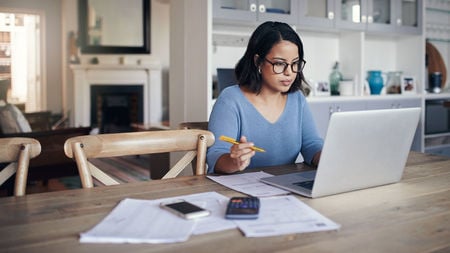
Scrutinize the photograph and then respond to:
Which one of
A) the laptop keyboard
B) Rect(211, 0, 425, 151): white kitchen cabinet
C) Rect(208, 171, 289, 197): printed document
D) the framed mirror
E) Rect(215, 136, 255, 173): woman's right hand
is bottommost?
Rect(208, 171, 289, 197): printed document

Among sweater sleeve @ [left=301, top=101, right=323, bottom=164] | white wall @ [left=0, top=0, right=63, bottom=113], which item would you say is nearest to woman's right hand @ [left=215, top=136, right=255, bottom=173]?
sweater sleeve @ [left=301, top=101, right=323, bottom=164]

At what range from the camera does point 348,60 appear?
421cm

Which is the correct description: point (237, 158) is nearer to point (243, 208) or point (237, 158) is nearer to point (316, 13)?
point (243, 208)

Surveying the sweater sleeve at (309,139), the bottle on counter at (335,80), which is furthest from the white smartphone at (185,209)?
the bottle on counter at (335,80)

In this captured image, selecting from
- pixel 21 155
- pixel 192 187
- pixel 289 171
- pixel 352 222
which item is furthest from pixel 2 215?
pixel 289 171

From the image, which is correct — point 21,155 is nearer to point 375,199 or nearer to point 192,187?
point 192,187

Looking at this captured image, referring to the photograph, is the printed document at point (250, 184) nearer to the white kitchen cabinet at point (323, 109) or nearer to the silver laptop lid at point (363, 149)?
the silver laptop lid at point (363, 149)

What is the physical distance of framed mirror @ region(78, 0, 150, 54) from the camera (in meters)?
7.28

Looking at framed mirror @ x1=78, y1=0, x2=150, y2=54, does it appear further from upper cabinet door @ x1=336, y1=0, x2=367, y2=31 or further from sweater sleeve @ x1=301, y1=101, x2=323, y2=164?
sweater sleeve @ x1=301, y1=101, x2=323, y2=164

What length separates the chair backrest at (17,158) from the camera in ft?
4.02

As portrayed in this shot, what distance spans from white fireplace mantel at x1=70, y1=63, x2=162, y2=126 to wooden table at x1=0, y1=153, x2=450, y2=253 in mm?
6404

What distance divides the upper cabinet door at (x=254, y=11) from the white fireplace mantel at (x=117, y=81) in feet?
14.5

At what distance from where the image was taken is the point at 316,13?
3758 millimetres

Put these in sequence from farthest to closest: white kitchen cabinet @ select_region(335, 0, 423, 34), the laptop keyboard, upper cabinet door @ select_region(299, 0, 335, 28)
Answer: white kitchen cabinet @ select_region(335, 0, 423, 34), upper cabinet door @ select_region(299, 0, 335, 28), the laptop keyboard
